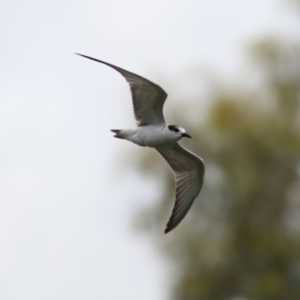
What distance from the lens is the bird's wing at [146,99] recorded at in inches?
382

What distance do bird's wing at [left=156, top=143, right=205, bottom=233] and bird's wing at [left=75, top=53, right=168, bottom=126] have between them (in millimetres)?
695

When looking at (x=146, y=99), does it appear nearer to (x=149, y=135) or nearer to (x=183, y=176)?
(x=149, y=135)

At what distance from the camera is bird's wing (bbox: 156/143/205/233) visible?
35.4 feet

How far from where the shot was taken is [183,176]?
11016 mm

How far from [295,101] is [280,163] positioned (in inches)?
52.4

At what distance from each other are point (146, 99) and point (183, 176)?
1.37 metres

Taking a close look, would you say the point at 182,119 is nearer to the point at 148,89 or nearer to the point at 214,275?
the point at 214,275

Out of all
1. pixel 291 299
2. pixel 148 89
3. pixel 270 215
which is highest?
pixel 148 89

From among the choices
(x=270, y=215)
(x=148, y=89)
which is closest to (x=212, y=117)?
(x=270, y=215)

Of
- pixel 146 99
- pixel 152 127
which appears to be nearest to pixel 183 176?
pixel 152 127

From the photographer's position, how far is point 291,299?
53.3 ft

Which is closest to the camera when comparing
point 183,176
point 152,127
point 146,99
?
point 146,99

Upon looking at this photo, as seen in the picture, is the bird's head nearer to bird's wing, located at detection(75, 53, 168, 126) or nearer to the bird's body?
the bird's body

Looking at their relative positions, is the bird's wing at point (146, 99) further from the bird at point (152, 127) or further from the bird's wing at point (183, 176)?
the bird's wing at point (183, 176)
